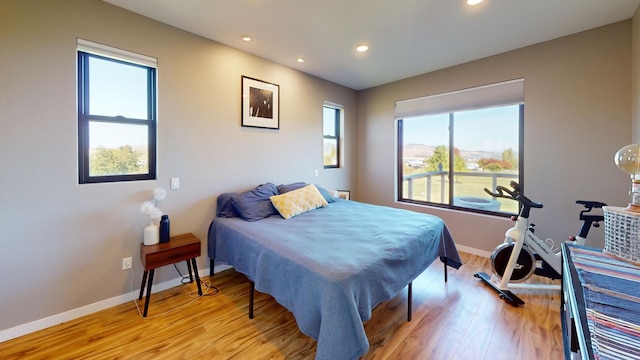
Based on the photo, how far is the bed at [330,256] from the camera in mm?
1406

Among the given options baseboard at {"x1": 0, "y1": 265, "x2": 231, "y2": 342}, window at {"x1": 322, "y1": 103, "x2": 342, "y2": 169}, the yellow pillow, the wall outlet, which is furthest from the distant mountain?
the wall outlet

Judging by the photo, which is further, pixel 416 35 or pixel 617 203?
pixel 416 35

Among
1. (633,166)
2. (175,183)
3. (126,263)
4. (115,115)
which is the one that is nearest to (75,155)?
(115,115)

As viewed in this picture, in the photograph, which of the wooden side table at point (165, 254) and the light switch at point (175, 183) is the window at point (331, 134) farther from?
the wooden side table at point (165, 254)

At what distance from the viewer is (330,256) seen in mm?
1702

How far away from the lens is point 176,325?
2.03 metres

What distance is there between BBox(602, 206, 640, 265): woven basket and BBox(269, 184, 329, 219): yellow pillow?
235cm

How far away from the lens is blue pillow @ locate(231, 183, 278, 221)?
8.86 feet

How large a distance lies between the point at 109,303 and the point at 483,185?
15.1 feet

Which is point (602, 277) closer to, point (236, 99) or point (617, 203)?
point (617, 203)

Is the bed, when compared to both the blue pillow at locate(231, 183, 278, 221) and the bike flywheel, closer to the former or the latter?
the blue pillow at locate(231, 183, 278, 221)

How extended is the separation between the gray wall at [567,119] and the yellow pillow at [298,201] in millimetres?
2221

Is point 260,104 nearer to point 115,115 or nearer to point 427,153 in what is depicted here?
point 115,115

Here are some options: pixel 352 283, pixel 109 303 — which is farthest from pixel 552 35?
pixel 109 303
